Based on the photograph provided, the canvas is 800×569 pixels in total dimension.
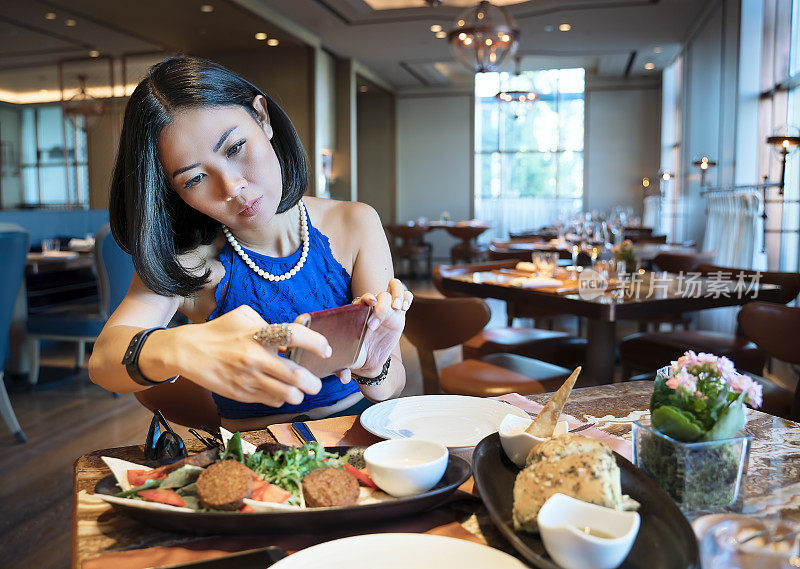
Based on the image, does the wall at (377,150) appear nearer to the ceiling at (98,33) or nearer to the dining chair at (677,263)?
the ceiling at (98,33)

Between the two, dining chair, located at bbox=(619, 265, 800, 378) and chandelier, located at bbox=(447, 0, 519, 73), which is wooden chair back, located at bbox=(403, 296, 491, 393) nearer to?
dining chair, located at bbox=(619, 265, 800, 378)

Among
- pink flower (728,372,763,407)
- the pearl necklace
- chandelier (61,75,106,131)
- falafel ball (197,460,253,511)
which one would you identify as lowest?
falafel ball (197,460,253,511)

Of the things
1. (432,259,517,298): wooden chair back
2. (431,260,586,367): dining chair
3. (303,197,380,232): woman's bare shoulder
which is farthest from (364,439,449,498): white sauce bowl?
(432,259,517,298): wooden chair back

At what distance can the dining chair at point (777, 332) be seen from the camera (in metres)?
2.14

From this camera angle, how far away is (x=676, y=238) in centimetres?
1002

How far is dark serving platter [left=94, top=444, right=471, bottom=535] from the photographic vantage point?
0.69 meters

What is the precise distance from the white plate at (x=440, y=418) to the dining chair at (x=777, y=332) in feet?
4.77

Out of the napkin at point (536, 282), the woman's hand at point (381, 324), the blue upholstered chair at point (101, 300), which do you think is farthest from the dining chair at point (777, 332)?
the blue upholstered chair at point (101, 300)

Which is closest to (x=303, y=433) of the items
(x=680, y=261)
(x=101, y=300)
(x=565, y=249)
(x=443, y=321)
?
(x=443, y=321)

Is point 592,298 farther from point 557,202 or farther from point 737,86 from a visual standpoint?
point 557,202

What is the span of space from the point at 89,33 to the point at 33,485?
6.47 metres

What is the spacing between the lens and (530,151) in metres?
13.5

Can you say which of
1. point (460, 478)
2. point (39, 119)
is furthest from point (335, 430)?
point (39, 119)

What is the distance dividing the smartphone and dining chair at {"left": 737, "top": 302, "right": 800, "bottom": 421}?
1.77 m
